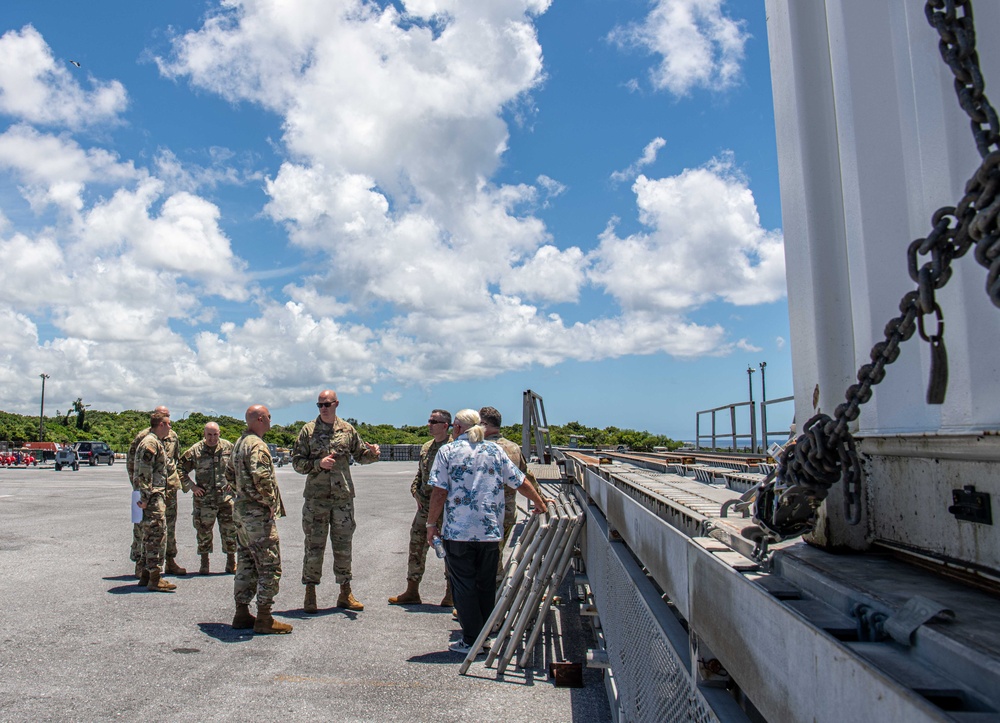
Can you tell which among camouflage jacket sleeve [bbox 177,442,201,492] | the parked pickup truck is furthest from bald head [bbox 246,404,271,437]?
the parked pickup truck

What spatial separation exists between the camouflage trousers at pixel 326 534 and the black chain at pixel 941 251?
5.92m

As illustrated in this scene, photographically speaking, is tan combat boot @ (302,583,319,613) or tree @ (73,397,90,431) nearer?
tan combat boot @ (302,583,319,613)

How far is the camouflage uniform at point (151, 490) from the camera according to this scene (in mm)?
8117

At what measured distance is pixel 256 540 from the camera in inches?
256

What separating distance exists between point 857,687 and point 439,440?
684 centimetres

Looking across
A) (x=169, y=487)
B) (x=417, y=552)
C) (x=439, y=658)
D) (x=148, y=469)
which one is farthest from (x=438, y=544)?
(x=169, y=487)

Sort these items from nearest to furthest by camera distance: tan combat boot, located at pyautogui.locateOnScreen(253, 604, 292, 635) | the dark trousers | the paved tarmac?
1. the paved tarmac
2. the dark trousers
3. tan combat boot, located at pyautogui.locateOnScreen(253, 604, 292, 635)

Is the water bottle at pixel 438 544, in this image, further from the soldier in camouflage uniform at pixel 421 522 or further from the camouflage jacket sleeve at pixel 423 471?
the camouflage jacket sleeve at pixel 423 471

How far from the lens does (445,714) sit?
179 inches

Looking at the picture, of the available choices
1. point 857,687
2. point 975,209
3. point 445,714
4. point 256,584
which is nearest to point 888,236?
point 975,209

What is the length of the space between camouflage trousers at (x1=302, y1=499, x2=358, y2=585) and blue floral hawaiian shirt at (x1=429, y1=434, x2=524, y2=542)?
61.3 inches

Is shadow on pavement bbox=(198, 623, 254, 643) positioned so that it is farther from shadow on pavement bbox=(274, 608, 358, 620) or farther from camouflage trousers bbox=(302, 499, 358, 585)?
camouflage trousers bbox=(302, 499, 358, 585)

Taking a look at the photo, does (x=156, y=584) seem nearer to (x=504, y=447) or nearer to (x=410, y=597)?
(x=410, y=597)

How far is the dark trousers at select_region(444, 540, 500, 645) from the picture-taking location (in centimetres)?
598
